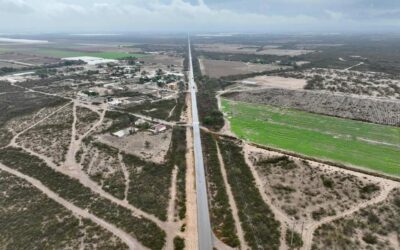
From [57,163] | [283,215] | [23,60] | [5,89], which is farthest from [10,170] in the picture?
[23,60]

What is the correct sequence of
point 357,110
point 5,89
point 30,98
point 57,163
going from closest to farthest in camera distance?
1. point 57,163
2. point 357,110
3. point 30,98
4. point 5,89

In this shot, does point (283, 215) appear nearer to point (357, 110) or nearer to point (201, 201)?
point (201, 201)

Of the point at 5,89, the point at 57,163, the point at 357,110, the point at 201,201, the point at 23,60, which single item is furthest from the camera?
the point at 23,60

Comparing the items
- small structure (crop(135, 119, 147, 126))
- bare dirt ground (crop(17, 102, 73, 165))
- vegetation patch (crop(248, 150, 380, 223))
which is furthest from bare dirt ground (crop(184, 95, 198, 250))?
bare dirt ground (crop(17, 102, 73, 165))

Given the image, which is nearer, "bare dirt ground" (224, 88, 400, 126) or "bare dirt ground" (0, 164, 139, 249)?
"bare dirt ground" (0, 164, 139, 249)

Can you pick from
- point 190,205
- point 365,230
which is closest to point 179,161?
point 190,205

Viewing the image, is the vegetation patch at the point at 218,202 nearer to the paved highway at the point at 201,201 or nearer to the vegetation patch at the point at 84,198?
the paved highway at the point at 201,201

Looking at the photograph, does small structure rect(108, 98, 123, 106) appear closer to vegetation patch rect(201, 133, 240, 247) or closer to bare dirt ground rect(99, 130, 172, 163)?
bare dirt ground rect(99, 130, 172, 163)
